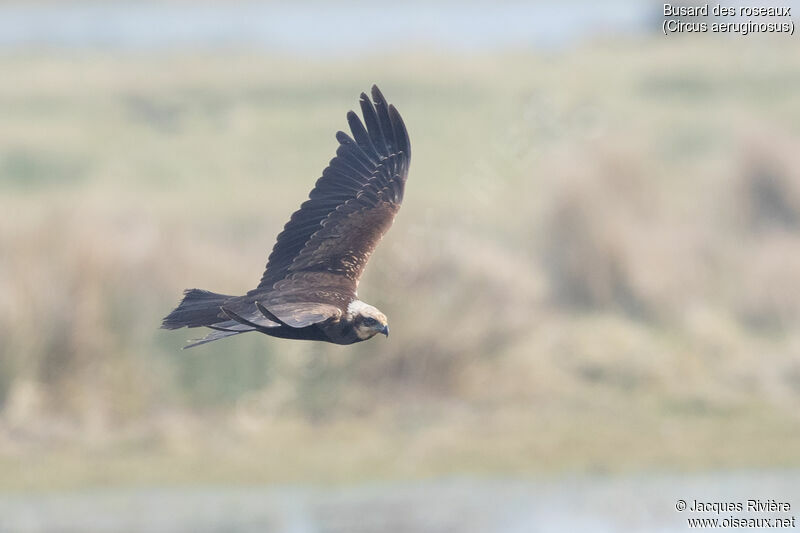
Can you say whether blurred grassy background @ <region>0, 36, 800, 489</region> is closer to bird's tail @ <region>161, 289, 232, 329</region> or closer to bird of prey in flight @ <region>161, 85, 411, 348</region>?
bird of prey in flight @ <region>161, 85, 411, 348</region>

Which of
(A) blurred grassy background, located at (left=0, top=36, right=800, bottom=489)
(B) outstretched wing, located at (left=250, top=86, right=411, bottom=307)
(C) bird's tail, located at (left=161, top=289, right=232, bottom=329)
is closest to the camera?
(C) bird's tail, located at (left=161, top=289, right=232, bottom=329)

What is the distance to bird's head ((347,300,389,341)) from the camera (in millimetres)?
8789

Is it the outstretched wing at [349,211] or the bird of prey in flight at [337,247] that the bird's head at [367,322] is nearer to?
the bird of prey in flight at [337,247]


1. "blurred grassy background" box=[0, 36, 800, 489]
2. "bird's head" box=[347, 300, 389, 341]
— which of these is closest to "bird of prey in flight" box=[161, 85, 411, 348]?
"bird's head" box=[347, 300, 389, 341]

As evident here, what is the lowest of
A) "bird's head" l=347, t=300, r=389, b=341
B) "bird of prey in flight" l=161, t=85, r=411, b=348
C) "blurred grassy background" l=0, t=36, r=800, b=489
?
"bird's head" l=347, t=300, r=389, b=341

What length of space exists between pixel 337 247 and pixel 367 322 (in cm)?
82

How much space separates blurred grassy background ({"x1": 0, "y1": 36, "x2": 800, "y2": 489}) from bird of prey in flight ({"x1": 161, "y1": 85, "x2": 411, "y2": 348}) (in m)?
5.58

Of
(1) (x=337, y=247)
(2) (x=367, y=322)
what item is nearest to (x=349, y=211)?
(1) (x=337, y=247)

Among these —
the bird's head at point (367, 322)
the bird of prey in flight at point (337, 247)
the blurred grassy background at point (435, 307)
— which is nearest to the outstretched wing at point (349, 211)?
the bird of prey in flight at point (337, 247)

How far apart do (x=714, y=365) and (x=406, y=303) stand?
3.34 meters

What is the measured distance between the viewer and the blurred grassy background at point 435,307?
15.3m

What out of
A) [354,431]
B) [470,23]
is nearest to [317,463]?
[354,431]

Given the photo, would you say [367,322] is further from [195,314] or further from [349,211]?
[349,211]

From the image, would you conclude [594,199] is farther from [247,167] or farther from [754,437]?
[247,167]
